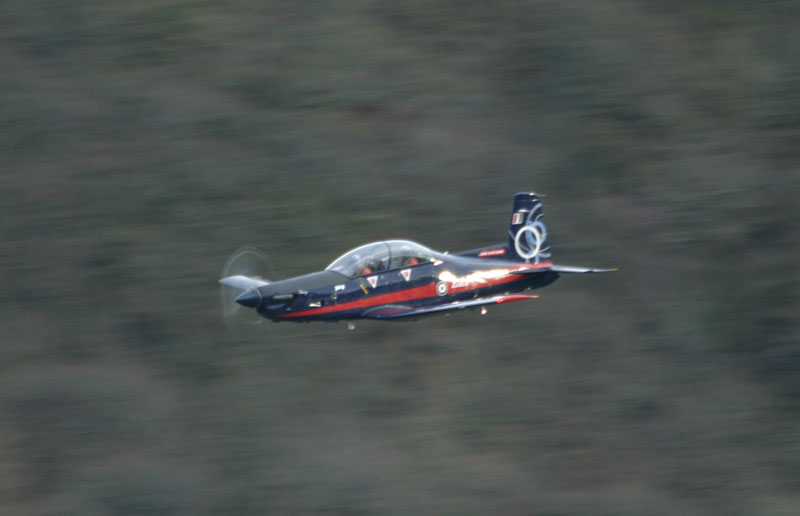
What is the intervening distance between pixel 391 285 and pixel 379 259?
0.38m

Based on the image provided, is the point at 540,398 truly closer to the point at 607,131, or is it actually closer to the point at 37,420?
the point at 607,131

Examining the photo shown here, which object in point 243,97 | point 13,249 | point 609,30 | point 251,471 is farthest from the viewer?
point 609,30

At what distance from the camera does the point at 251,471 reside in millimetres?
17328

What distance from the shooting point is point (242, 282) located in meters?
12.5

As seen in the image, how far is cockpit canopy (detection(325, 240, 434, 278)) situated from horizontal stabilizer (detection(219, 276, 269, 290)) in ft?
3.13

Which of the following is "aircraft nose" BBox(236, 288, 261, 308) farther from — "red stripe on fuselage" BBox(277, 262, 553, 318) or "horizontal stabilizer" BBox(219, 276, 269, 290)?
"red stripe on fuselage" BBox(277, 262, 553, 318)

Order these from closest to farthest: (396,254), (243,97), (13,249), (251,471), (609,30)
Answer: (396,254), (251,471), (13,249), (243,97), (609,30)

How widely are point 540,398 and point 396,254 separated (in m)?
7.52

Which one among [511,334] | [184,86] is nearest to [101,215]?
[184,86]

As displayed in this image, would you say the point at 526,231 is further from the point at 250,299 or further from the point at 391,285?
the point at 250,299

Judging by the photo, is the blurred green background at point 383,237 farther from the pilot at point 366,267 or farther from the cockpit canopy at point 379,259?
the pilot at point 366,267

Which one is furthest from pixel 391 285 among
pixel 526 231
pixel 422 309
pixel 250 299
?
pixel 526 231

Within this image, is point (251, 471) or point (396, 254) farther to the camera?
point (251, 471)

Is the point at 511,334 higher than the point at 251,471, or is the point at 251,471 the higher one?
the point at 511,334
